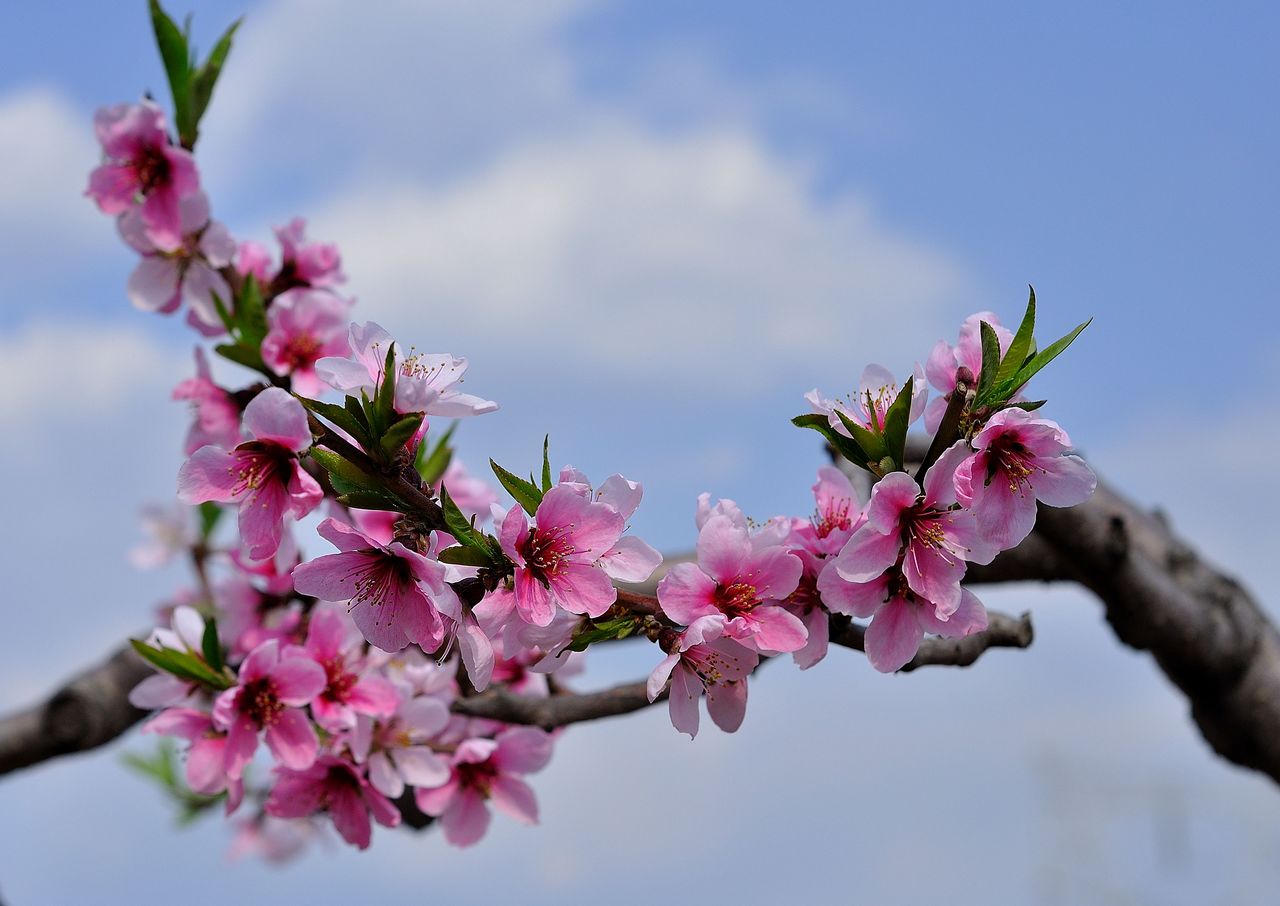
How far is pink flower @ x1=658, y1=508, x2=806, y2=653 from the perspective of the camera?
4.61 feet

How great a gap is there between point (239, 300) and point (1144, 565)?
6.79ft

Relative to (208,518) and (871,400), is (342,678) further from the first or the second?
(208,518)

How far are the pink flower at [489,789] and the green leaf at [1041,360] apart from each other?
1102 mm

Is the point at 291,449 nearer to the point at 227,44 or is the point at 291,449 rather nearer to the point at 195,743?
the point at 195,743

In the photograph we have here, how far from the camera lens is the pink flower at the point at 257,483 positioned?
1518 mm

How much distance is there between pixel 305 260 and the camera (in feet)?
8.28

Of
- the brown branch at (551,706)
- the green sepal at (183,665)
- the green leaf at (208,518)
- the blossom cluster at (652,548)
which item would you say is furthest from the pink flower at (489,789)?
the green leaf at (208,518)

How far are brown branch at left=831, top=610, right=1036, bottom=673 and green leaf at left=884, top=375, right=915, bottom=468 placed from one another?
0.76ft

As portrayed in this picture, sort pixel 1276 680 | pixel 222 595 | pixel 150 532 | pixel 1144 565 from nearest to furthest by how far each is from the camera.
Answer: pixel 222 595 < pixel 1144 565 < pixel 1276 680 < pixel 150 532

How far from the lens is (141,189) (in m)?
2.44

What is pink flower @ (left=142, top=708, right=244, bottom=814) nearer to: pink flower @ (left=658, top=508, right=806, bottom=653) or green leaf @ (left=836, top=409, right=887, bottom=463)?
pink flower @ (left=658, top=508, right=806, bottom=653)

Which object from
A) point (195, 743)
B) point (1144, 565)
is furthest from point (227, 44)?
point (1144, 565)

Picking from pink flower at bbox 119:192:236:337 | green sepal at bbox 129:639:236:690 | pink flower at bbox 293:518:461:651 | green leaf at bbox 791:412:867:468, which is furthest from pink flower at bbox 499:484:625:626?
pink flower at bbox 119:192:236:337

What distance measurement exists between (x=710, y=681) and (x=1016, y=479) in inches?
16.9
